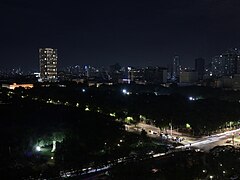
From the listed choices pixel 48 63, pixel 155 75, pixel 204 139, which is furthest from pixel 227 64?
pixel 204 139

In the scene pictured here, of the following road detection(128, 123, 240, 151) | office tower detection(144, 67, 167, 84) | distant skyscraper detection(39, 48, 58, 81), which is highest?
distant skyscraper detection(39, 48, 58, 81)

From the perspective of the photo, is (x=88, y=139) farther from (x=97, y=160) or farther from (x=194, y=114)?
(x=194, y=114)

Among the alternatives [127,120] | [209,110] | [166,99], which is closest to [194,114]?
[209,110]

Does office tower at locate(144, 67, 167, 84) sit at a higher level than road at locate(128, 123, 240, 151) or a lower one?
higher

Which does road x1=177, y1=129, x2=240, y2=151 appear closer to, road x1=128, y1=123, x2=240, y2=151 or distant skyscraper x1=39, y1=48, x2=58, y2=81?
road x1=128, y1=123, x2=240, y2=151

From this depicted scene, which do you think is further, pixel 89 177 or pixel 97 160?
pixel 97 160

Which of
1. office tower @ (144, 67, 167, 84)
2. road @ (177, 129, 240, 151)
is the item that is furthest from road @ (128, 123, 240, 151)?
office tower @ (144, 67, 167, 84)

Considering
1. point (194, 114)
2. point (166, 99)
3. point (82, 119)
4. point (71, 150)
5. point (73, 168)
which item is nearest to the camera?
point (73, 168)

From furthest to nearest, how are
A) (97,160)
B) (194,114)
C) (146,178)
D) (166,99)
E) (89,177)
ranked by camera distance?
(166,99) < (194,114) < (97,160) < (89,177) < (146,178)

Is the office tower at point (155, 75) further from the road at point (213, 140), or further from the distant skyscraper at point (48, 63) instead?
the road at point (213, 140)
